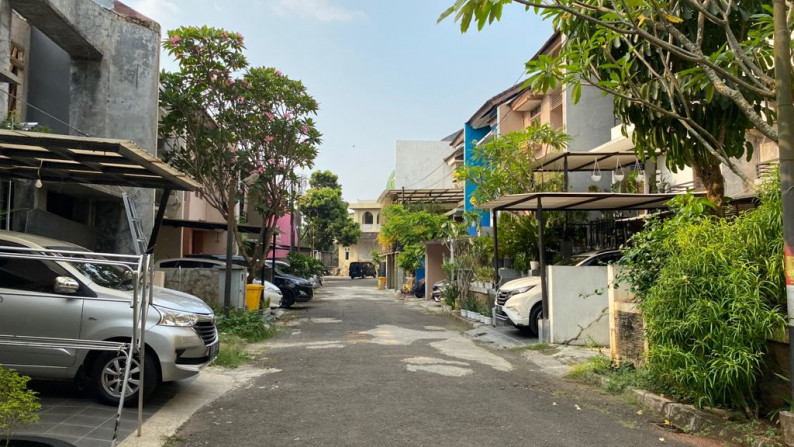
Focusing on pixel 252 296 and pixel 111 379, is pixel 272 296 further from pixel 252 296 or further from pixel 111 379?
pixel 111 379

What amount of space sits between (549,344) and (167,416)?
7.50 metres

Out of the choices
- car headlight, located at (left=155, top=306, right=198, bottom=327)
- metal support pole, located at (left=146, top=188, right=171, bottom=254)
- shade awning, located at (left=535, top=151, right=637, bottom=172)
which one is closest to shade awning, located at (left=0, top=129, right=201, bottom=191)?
metal support pole, located at (left=146, top=188, right=171, bottom=254)

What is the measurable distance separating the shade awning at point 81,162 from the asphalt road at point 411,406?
2968 mm

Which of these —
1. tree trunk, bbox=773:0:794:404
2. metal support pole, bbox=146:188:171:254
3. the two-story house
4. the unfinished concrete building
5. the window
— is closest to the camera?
tree trunk, bbox=773:0:794:404

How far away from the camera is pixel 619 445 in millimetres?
5219

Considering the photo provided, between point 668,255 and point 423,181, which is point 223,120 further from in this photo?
point 423,181

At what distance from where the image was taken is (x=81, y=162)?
284 inches

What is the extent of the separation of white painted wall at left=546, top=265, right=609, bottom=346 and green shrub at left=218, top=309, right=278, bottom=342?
6.07 metres

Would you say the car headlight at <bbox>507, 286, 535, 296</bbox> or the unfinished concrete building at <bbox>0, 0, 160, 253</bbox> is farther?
the car headlight at <bbox>507, 286, 535, 296</bbox>

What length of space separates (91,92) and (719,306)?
12.4 meters

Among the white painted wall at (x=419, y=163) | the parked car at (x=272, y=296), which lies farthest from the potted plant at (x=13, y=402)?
the white painted wall at (x=419, y=163)

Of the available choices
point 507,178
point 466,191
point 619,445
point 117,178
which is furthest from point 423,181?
point 619,445

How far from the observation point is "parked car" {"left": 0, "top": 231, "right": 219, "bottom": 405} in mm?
5973

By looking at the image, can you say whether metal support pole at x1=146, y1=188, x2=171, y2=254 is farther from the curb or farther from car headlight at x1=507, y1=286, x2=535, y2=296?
car headlight at x1=507, y1=286, x2=535, y2=296
